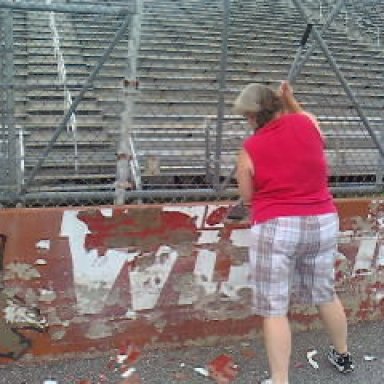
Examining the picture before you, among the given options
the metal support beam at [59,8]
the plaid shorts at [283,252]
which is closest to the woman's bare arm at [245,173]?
the plaid shorts at [283,252]

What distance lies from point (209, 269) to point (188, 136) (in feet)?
5.68

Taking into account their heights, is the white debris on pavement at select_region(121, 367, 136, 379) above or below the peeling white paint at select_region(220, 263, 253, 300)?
below

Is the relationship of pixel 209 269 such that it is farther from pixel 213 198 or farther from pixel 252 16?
pixel 252 16

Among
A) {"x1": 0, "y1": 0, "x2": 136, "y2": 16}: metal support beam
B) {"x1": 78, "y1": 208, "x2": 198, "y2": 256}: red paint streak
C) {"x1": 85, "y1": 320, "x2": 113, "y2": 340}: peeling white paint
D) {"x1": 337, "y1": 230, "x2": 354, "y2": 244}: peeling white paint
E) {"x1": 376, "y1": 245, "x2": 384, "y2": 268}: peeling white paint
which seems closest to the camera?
{"x1": 0, "y1": 0, "x2": 136, "y2": 16}: metal support beam

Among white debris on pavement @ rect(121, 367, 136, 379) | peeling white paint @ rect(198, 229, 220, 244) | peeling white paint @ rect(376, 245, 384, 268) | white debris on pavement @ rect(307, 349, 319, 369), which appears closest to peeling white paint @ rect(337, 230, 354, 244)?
peeling white paint @ rect(376, 245, 384, 268)

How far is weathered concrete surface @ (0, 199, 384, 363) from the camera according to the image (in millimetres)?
3689

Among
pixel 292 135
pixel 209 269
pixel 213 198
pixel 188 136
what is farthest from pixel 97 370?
pixel 188 136

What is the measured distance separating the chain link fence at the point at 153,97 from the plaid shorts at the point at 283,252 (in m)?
0.96

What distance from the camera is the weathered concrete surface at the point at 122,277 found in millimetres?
3689

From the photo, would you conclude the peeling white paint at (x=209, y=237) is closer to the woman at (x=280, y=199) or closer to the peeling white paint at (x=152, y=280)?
the peeling white paint at (x=152, y=280)

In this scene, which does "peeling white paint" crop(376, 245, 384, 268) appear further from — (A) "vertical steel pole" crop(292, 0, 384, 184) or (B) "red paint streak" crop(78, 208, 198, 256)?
(B) "red paint streak" crop(78, 208, 198, 256)

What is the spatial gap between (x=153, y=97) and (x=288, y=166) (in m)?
3.06

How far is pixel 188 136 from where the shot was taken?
5.43 m

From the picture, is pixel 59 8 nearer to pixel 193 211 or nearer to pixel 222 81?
pixel 222 81
